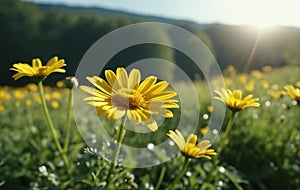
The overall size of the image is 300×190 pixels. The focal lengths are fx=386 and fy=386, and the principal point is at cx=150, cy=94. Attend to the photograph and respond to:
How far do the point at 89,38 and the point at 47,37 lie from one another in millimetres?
3811

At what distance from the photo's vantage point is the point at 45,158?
7.64 feet

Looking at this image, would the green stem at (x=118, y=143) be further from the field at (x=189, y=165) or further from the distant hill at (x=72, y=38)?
the distant hill at (x=72, y=38)

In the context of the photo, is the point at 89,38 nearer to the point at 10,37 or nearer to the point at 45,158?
the point at 10,37

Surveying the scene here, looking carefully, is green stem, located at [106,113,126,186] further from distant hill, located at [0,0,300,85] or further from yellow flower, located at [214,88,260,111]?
distant hill, located at [0,0,300,85]

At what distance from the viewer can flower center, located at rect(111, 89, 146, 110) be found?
1.31m

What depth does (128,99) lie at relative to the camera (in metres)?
1.32

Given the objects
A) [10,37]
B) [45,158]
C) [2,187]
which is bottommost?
[2,187]

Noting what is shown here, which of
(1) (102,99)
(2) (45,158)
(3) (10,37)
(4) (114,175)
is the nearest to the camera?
(1) (102,99)

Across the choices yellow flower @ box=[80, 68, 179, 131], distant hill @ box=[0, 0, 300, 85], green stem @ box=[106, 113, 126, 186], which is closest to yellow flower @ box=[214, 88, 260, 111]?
yellow flower @ box=[80, 68, 179, 131]

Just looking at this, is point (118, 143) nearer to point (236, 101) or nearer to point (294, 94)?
point (236, 101)

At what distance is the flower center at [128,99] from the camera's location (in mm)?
1306

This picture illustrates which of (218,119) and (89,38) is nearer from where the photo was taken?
(218,119)

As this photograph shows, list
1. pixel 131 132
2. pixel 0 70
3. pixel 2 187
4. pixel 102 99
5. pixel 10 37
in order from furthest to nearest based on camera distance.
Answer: pixel 10 37 < pixel 0 70 < pixel 131 132 < pixel 2 187 < pixel 102 99

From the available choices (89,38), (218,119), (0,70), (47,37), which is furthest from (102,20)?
(218,119)
